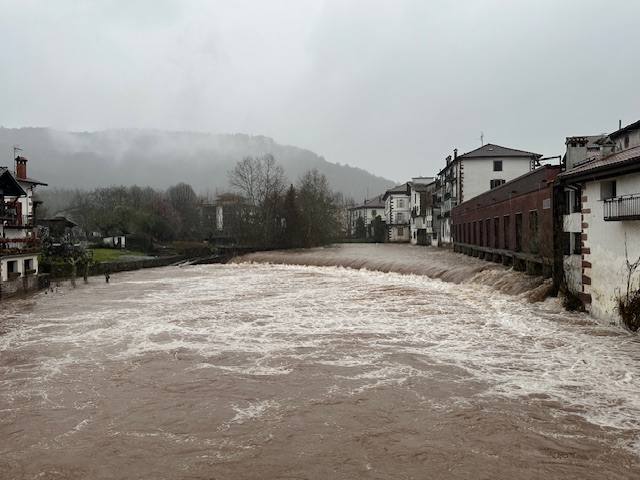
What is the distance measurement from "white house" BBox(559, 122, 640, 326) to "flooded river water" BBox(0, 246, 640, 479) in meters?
1.18

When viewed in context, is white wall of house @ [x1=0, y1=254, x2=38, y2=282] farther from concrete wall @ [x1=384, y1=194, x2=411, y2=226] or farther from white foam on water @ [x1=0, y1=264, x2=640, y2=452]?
concrete wall @ [x1=384, y1=194, x2=411, y2=226]

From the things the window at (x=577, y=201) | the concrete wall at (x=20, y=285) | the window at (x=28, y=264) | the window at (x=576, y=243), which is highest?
the window at (x=577, y=201)

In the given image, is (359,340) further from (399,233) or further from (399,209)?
(399,209)

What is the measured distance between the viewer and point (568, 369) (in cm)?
1099

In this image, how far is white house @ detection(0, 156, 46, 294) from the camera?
88.6 feet

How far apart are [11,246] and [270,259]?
24.0 metres

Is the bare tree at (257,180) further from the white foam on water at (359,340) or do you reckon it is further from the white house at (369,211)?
the white foam on water at (359,340)

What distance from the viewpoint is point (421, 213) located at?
72.1 meters

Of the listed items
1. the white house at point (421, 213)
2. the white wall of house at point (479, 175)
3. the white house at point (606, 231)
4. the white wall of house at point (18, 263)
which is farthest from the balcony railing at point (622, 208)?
the white house at point (421, 213)

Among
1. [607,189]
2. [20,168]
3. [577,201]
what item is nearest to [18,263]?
[20,168]

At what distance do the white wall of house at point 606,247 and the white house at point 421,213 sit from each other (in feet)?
169

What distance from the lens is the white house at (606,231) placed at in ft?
43.9

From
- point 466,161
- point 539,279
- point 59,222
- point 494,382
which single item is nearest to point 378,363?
point 494,382

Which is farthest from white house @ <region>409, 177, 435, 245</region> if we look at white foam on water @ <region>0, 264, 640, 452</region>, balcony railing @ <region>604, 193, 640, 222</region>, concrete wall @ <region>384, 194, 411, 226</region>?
balcony railing @ <region>604, 193, 640, 222</region>
